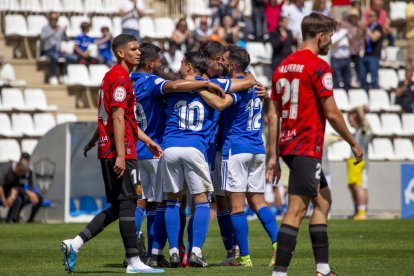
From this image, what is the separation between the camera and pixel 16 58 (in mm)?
26594

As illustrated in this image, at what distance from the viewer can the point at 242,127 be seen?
36.3ft

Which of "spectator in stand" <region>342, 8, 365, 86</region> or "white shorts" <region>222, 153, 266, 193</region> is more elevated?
"spectator in stand" <region>342, 8, 365, 86</region>

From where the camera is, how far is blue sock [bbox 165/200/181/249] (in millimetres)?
10758

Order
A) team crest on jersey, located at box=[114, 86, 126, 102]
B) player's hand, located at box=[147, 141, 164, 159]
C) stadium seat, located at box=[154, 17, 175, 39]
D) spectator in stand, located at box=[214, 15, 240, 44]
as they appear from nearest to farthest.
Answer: team crest on jersey, located at box=[114, 86, 126, 102], player's hand, located at box=[147, 141, 164, 159], spectator in stand, located at box=[214, 15, 240, 44], stadium seat, located at box=[154, 17, 175, 39]

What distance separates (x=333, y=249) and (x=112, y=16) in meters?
16.6

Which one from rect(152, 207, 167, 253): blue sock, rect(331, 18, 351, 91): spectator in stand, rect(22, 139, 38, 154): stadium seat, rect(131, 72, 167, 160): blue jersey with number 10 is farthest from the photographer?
rect(331, 18, 351, 91): spectator in stand

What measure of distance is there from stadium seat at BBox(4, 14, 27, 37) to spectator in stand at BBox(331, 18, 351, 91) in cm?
753

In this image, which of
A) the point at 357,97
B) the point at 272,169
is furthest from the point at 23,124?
the point at 272,169

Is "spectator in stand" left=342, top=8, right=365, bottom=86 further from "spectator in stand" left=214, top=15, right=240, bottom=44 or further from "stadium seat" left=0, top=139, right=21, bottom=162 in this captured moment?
"stadium seat" left=0, top=139, right=21, bottom=162

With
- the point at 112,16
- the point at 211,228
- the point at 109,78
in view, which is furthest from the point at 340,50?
the point at 109,78

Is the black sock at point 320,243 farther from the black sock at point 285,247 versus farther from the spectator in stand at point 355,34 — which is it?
the spectator in stand at point 355,34

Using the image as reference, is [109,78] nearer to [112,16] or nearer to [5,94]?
[5,94]

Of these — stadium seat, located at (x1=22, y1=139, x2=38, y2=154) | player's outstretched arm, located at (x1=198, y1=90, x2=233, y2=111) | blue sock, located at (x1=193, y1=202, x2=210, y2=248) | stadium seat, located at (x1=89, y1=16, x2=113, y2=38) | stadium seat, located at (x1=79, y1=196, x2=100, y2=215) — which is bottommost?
stadium seat, located at (x1=79, y1=196, x2=100, y2=215)

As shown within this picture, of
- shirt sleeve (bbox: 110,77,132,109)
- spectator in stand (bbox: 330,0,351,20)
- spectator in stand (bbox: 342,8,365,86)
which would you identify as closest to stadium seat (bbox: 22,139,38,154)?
spectator in stand (bbox: 342,8,365,86)
